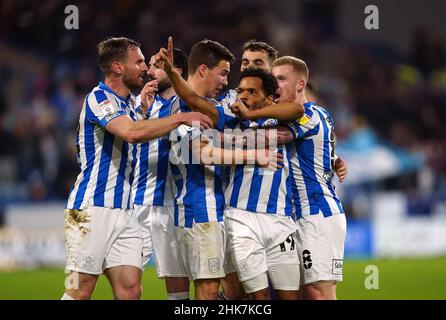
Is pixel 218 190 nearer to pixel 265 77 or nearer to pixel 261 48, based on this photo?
pixel 265 77

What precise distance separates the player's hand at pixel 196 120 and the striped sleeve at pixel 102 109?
1.73 ft

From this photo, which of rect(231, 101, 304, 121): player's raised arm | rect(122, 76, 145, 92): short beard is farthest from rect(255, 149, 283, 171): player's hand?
rect(122, 76, 145, 92): short beard

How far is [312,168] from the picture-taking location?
6.29 metres

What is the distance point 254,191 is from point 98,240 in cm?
117

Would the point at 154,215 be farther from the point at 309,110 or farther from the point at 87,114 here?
the point at 309,110

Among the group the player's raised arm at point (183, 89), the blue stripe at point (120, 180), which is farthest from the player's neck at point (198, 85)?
the blue stripe at point (120, 180)

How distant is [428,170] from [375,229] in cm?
262

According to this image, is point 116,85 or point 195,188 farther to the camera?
point 116,85

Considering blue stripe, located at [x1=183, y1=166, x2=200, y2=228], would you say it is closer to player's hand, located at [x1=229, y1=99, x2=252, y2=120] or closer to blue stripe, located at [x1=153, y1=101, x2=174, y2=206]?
player's hand, located at [x1=229, y1=99, x2=252, y2=120]

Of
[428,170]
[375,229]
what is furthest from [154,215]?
[428,170]

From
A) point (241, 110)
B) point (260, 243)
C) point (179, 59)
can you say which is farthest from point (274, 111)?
point (179, 59)

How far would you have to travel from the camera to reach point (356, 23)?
19.4 m

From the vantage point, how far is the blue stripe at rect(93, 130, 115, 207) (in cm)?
597

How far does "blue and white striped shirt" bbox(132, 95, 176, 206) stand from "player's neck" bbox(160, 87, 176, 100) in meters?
0.11
